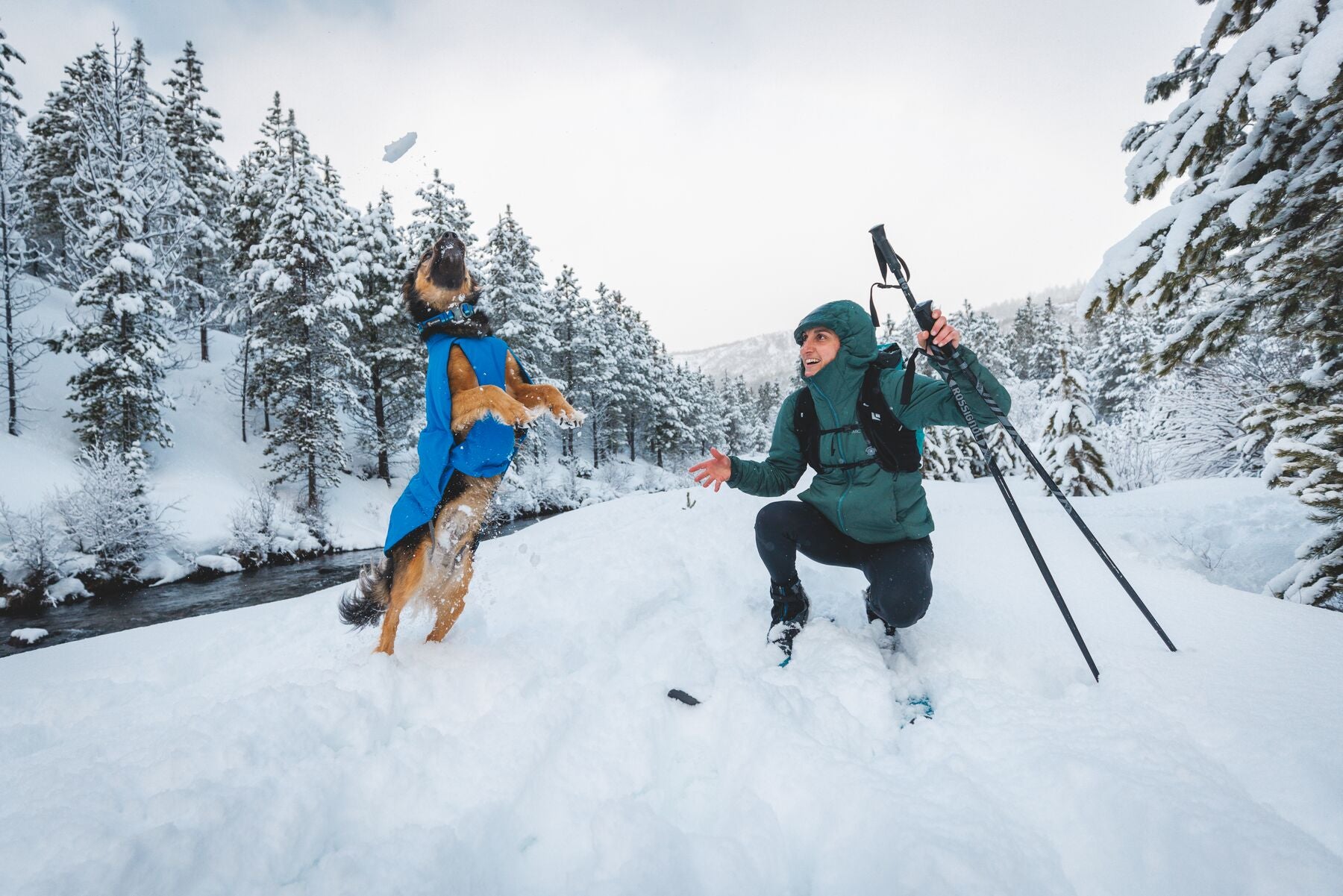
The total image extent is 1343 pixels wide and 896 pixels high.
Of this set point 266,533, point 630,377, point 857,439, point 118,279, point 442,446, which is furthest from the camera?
point 630,377

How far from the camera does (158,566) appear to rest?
10.3m

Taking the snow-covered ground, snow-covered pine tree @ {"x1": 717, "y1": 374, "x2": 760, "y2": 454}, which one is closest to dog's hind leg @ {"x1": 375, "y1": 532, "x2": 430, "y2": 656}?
the snow-covered ground

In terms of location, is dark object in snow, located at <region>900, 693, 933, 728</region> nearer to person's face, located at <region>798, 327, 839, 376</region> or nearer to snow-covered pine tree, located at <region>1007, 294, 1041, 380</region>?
person's face, located at <region>798, 327, 839, 376</region>

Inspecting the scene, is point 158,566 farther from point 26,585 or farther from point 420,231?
point 420,231

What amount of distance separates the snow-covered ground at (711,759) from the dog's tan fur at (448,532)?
24cm

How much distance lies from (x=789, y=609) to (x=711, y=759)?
1.11 meters

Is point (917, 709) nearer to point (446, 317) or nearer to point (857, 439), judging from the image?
point (857, 439)

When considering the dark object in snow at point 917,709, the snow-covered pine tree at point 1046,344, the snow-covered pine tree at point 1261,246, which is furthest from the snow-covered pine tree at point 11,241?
the snow-covered pine tree at point 1046,344

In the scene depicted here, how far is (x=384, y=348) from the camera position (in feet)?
60.7

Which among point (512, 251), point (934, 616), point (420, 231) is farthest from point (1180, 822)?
point (512, 251)

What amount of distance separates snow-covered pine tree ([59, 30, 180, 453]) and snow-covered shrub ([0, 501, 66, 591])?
16.5 feet

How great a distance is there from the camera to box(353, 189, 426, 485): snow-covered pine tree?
1770cm

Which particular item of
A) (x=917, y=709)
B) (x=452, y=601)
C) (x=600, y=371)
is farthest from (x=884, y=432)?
(x=600, y=371)

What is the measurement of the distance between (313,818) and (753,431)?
50782 millimetres
